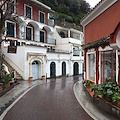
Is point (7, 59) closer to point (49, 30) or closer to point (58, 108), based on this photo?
point (49, 30)

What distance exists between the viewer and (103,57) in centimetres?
906

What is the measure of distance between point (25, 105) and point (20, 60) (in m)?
10.7

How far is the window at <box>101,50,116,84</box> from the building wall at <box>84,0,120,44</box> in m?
1.38

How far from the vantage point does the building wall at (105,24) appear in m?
7.72

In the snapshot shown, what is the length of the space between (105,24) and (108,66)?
2.87m

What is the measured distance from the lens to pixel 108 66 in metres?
8.63

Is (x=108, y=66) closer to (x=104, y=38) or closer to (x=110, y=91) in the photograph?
(x=104, y=38)

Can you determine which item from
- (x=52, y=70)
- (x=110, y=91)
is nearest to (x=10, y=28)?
(x=52, y=70)

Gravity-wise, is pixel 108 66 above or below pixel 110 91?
above

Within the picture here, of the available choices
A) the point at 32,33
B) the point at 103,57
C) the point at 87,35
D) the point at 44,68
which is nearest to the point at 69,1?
the point at 32,33

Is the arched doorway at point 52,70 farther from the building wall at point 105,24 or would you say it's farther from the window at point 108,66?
the window at point 108,66

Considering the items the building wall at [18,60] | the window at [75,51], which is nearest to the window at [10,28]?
the building wall at [18,60]

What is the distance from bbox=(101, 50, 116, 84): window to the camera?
7949 millimetres

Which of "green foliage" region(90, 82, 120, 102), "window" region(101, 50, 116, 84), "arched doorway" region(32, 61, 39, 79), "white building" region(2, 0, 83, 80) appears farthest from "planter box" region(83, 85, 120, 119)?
"arched doorway" region(32, 61, 39, 79)
